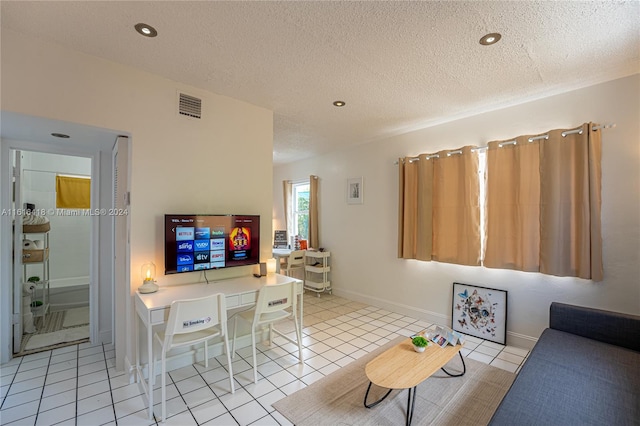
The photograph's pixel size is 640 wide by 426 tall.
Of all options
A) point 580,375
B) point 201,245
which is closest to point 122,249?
point 201,245

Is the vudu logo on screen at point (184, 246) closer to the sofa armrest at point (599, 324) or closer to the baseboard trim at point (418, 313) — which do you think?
the baseboard trim at point (418, 313)

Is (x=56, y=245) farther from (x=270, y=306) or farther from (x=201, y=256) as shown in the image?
(x=270, y=306)

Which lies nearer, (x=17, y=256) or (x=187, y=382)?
(x=187, y=382)

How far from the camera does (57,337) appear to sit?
3094 millimetres

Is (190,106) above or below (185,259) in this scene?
above

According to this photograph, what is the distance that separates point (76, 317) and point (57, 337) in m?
0.68

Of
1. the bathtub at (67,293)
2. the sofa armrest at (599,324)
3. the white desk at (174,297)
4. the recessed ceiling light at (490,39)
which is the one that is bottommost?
the bathtub at (67,293)

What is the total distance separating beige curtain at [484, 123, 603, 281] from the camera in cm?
249

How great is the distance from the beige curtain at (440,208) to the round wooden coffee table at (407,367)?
1420 mm

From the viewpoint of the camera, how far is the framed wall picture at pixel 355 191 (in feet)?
15.2

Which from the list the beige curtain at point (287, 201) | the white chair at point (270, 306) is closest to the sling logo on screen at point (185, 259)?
the white chair at point (270, 306)

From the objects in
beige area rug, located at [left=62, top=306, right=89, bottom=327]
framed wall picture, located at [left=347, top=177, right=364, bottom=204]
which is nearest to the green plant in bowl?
framed wall picture, located at [left=347, top=177, right=364, bottom=204]

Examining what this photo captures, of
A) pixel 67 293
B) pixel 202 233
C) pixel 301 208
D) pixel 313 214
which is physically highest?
pixel 301 208

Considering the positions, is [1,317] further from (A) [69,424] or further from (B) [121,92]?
Answer: (B) [121,92]
